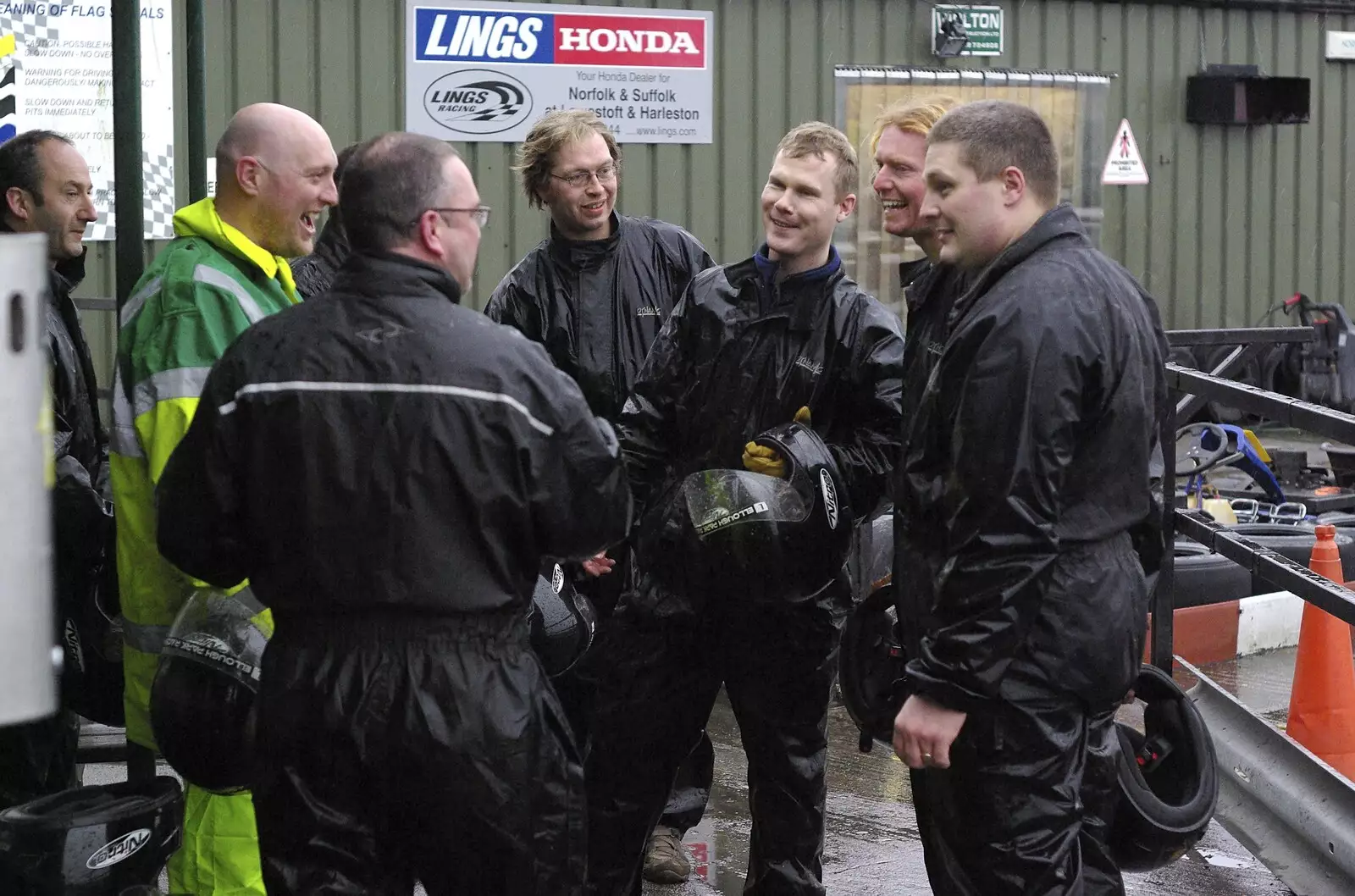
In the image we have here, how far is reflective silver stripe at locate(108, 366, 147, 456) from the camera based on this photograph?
327 cm

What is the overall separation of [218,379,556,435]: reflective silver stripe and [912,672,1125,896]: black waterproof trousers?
942 millimetres

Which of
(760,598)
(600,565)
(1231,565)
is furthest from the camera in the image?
(1231,565)

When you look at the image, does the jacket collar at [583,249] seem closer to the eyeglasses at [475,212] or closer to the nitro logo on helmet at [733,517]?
the nitro logo on helmet at [733,517]

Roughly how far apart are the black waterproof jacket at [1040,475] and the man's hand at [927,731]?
33mm

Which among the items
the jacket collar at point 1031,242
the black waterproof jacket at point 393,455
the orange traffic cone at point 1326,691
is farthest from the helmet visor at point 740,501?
the orange traffic cone at point 1326,691

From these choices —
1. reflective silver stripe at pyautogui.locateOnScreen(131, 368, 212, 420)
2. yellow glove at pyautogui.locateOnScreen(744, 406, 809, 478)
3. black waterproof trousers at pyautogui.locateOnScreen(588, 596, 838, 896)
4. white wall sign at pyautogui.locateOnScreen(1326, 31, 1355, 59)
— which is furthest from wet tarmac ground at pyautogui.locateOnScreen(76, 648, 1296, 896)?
white wall sign at pyautogui.locateOnScreen(1326, 31, 1355, 59)

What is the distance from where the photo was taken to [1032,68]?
1168 centimetres

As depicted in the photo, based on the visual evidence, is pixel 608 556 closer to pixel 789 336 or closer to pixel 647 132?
pixel 789 336

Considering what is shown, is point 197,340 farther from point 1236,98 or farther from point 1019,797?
point 1236,98

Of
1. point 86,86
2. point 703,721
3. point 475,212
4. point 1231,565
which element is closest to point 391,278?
point 475,212

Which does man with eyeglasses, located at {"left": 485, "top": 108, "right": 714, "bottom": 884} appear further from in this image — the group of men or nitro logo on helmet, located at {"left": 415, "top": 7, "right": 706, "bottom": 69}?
nitro logo on helmet, located at {"left": 415, "top": 7, "right": 706, "bottom": 69}

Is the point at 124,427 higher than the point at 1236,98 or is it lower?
lower

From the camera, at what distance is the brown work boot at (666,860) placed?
171 inches

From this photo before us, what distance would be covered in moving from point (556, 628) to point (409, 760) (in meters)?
0.83
